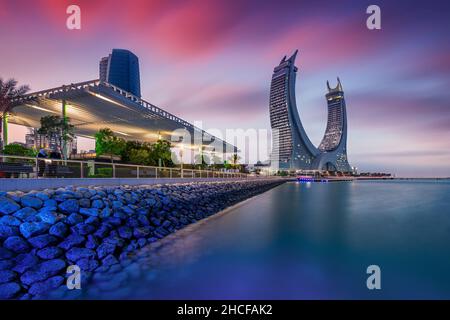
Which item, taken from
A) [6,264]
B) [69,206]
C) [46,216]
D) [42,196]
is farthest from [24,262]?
[42,196]

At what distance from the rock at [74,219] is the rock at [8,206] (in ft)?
4.02

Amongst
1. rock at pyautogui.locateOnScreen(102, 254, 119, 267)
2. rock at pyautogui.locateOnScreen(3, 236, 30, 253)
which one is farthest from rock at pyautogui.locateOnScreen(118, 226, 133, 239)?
rock at pyautogui.locateOnScreen(3, 236, 30, 253)

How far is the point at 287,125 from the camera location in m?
133

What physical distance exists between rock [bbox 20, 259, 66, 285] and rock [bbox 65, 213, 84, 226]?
178 centimetres

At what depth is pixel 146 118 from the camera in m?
31.4

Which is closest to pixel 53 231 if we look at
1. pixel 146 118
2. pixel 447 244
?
pixel 447 244

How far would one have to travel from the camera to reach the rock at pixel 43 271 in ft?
16.1

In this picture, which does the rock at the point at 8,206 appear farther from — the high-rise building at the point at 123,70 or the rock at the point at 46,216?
the high-rise building at the point at 123,70

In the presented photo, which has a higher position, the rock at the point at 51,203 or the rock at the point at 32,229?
the rock at the point at 51,203

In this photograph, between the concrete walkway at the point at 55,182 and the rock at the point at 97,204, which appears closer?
the concrete walkway at the point at 55,182

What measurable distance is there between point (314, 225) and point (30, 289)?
12452mm

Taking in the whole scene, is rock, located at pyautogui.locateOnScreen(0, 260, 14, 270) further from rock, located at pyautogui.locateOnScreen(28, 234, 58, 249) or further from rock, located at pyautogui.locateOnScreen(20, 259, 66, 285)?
rock, located at pyautogui.locateOnScreen(28, 234, 58, 249)

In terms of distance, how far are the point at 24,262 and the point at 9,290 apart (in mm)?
808

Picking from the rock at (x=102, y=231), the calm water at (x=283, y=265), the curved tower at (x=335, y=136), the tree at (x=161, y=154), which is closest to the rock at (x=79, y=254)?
the rock at (x=102, y=231)
